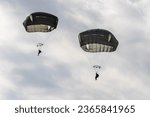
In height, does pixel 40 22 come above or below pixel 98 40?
above

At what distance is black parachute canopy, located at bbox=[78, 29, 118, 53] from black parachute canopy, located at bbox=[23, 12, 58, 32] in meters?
5.24

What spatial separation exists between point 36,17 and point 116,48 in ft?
38.2

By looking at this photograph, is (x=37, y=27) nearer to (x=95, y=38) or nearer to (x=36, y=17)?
(x=36, y=17)

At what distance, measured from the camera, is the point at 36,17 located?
116m

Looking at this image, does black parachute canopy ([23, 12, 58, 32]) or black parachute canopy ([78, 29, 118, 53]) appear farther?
black parachute canopy ([23, 12, 58, 32])

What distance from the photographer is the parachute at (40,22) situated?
381 ft

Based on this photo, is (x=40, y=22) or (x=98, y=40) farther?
(x=40, y=22)

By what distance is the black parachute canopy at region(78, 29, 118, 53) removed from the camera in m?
112

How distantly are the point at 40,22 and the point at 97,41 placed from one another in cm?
892

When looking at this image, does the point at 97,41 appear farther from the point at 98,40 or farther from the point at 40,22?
the point at 40,22

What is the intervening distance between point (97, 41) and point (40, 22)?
8.92 meters

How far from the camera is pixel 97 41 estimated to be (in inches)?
4427

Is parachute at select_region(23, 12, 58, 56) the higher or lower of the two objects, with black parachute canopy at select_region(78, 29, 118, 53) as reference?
higher

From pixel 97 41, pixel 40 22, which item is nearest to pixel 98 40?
pixel 97 41
